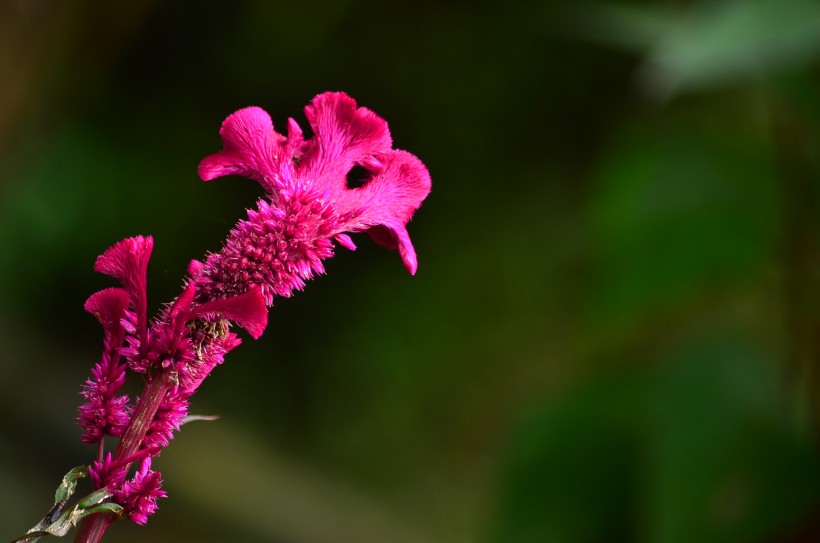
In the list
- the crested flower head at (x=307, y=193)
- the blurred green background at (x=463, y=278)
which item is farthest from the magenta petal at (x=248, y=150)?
A: the blurred green background at (x=463, y=278)

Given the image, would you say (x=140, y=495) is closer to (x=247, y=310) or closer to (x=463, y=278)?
(x=247, y=310)

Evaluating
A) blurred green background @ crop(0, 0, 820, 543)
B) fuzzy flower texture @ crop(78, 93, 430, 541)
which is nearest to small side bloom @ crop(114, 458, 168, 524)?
fuzzy flower texture @ crop(78, 93, 430, 541)

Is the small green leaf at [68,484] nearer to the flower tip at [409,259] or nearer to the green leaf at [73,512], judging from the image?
the green leaf at [73,512]

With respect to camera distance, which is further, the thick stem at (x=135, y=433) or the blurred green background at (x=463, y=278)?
→ the blurred green background at (x=463, y=278)

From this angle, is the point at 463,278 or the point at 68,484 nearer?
the point at 68,484

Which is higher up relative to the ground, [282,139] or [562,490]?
[562,490]

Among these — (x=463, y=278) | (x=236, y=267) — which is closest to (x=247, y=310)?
(x=236, y=267)

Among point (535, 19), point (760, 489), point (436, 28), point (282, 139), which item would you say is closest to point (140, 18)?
point (436, 28)

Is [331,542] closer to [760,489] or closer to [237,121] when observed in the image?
[760,489]
